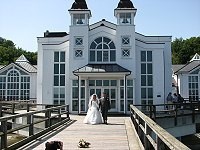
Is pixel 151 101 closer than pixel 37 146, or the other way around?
pixel 37 146

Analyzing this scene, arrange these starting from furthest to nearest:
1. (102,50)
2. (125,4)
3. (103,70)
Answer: (125,4), (102,50), (103,70)

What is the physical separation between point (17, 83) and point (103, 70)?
73.2ft

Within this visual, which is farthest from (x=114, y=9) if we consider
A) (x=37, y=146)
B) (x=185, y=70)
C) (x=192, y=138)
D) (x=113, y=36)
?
(x=37, y=146)

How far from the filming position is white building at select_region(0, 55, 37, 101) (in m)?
44.1

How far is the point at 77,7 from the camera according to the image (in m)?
28.9

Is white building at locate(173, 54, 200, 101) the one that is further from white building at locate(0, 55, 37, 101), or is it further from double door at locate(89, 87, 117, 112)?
white building at locate(0, 55, 37, 101)

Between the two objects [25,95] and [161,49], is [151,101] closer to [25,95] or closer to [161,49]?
[161,49]

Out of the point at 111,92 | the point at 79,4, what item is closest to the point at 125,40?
the point at 111,92

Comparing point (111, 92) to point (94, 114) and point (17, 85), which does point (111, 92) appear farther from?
point (17, 85)

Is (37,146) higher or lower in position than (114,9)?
lower

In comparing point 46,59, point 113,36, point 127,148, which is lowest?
point 127,148

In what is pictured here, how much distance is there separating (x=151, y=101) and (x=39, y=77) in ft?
34.8

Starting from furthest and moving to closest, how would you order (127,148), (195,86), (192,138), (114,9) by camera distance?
(195,86)
(114,9)
(192,138)
(127,148)

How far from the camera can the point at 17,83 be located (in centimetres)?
4481
